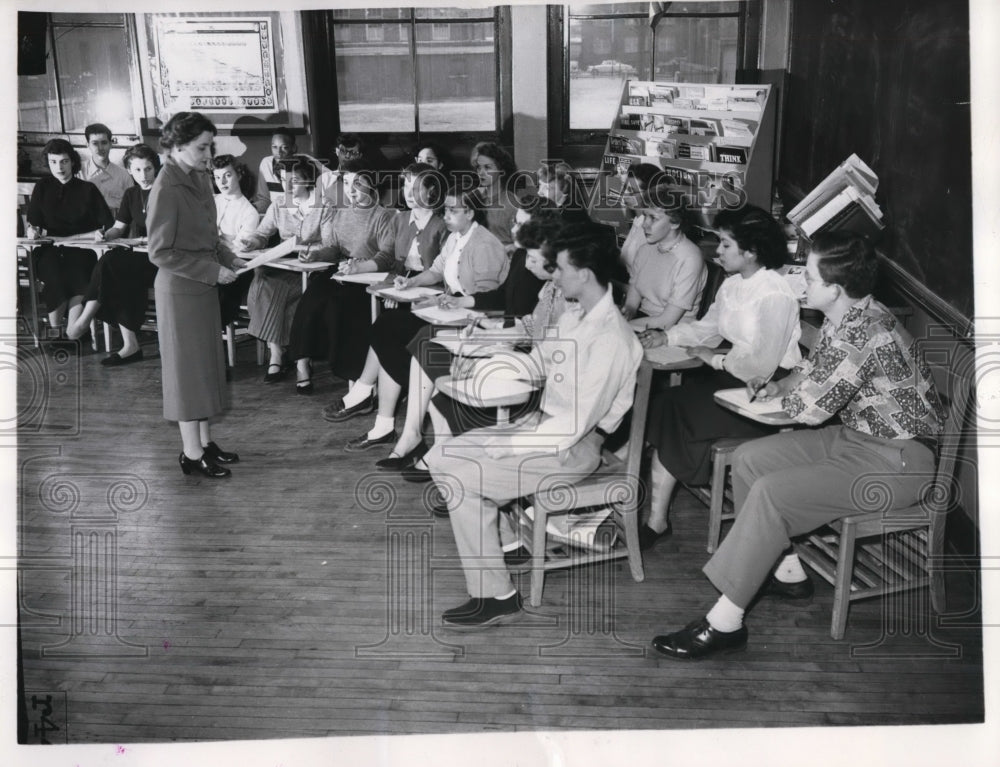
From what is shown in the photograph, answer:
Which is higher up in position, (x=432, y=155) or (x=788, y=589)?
(x=432, y=155)

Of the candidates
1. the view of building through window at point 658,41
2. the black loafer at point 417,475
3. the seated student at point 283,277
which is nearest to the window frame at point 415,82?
the view of building through window at point 658,41

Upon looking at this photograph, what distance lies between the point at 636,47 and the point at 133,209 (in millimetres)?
3507

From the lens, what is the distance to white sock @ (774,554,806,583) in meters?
3.30

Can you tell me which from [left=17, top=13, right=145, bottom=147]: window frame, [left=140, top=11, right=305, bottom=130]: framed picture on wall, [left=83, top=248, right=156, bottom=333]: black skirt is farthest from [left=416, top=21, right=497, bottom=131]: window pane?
[left=83, top=248, right=156, bottom=333]: black skirt

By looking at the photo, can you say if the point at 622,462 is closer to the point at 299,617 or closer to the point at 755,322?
the point at 755,322

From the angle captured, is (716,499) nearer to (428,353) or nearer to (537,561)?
(537,561)

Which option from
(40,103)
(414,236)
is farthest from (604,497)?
(40,103)

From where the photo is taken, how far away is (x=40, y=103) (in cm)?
652

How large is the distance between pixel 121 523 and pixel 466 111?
4.19 m

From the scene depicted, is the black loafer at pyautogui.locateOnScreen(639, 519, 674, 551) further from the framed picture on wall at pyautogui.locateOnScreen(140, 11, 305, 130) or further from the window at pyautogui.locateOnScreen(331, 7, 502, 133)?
the framed picture on wall at pyautogui.locateOnScreen(140, 11, 305, 130)

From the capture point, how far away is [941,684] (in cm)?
279

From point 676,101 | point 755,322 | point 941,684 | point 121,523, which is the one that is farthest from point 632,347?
point 676,101

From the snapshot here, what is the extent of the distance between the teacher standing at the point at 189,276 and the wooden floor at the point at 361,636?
39cm

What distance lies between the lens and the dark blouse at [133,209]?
6.21 metres
